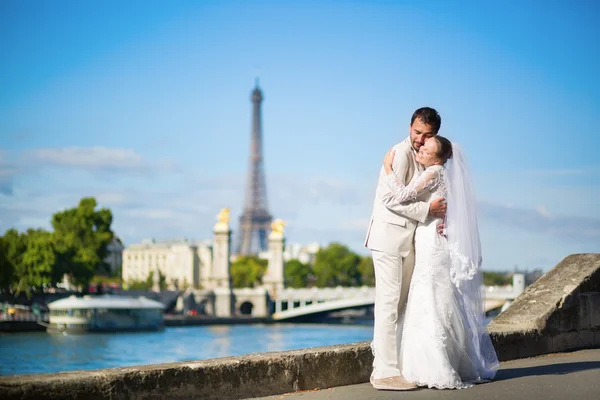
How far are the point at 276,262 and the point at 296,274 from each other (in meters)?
16.4

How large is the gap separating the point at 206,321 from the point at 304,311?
567 cm

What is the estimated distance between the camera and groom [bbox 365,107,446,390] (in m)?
3.82

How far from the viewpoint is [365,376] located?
4184 millimetres

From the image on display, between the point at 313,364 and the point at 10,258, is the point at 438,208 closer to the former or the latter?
→ the point at 313,364

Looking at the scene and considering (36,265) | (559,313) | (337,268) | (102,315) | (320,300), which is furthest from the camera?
(337,268)

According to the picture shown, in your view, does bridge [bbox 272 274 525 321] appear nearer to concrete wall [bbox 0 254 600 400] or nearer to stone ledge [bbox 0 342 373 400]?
concrete wall [bbox 0 254 600 400]


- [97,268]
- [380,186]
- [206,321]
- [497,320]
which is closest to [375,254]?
[380,186]

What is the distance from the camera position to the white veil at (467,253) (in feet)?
13.0

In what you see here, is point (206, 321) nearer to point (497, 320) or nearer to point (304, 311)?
point (304, 311)

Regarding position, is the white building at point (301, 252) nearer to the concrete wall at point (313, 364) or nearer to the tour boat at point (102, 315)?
the tour boat at point (102, 315)

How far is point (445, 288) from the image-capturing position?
3.87 m

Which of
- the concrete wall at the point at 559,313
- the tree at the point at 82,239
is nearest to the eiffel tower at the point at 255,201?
the tree at the point at 82,239

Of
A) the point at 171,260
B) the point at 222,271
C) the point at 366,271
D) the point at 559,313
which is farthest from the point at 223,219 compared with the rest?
the point at 559,313

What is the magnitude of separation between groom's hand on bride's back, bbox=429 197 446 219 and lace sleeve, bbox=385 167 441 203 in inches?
2.3
